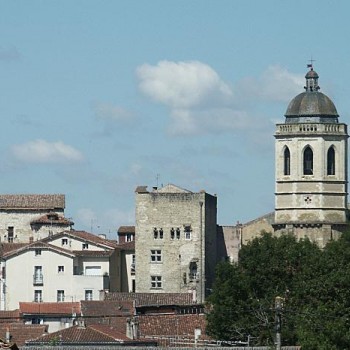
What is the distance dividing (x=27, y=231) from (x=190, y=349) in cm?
6215

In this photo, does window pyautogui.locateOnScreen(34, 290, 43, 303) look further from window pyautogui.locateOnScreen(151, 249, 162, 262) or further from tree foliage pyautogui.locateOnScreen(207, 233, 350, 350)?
tree foliage pyautogui.locateOnScreen(207, 233, 350, 350)

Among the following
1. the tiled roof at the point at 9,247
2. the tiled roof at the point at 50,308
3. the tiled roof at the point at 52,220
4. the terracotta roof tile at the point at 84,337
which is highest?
the tiled roof at the point at 52,220

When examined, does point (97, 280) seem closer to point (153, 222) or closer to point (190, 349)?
point (153, 222)

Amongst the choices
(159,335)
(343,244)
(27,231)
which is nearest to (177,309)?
(343,244)

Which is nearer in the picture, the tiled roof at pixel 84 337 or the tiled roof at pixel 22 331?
the tiled roof at pixel 84 337

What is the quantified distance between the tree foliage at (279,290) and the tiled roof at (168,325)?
1.13 meters

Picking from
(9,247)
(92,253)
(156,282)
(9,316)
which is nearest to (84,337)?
(9,316)

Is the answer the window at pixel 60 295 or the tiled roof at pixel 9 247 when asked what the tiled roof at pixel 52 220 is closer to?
the tiled roof at pixel 9 247

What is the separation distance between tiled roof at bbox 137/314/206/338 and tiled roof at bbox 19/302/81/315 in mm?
9333

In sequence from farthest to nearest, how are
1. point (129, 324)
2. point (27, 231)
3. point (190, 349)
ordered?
point (27, 231) < point (129, 324) < point (190, 349)

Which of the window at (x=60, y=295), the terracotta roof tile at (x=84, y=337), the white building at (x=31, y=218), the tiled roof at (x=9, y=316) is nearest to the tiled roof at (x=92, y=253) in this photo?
the window at (x=60, y=295)

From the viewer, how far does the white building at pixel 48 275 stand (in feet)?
431

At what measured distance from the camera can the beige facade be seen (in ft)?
438

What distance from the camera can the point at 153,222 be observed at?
13400 cm
